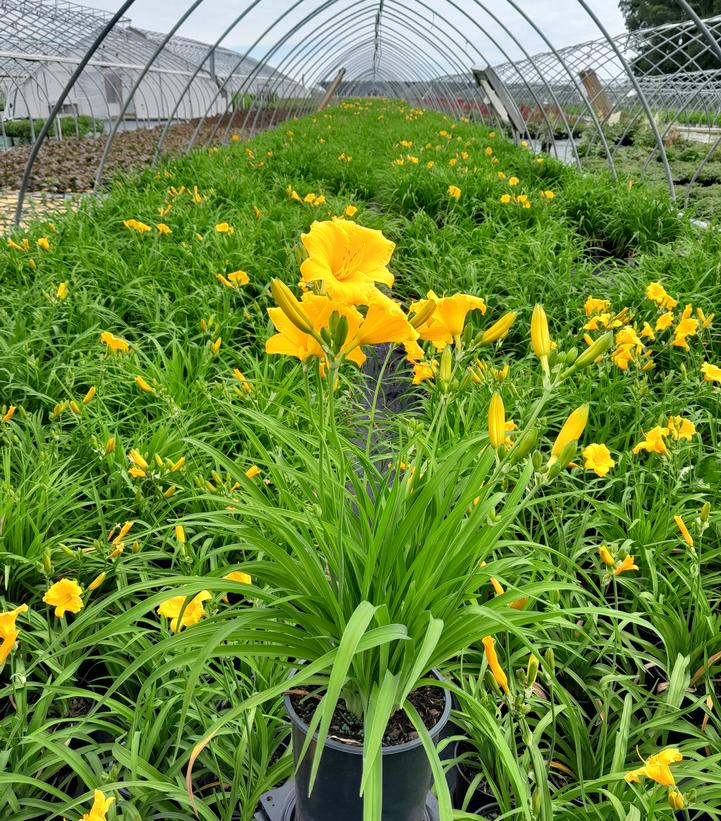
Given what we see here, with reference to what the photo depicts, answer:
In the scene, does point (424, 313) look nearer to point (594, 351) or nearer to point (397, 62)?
point (594, 351)

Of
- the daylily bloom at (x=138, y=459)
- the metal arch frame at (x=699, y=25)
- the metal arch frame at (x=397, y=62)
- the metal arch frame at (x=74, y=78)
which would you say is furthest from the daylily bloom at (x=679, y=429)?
the metal arch frame at (x=397, y=62)

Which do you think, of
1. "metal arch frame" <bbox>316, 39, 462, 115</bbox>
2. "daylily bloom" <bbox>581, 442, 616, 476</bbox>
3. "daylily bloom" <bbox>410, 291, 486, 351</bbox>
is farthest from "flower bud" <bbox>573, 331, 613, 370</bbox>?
"metal arch frame" <bbox>316, 39, 462, 115</bbox>

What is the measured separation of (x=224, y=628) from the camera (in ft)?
2.72

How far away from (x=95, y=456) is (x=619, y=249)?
3799 millimetres

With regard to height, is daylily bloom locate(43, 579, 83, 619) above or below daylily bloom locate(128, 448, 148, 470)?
below

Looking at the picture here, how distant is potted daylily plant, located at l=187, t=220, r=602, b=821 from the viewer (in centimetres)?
82

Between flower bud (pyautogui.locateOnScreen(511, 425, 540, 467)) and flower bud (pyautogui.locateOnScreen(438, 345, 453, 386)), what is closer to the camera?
flower bud (pyautogui.locateOnScreen(511, 425, 540, 467))

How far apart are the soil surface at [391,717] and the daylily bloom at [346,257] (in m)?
0.61

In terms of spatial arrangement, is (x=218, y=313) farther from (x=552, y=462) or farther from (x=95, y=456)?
(x=552, y=462)

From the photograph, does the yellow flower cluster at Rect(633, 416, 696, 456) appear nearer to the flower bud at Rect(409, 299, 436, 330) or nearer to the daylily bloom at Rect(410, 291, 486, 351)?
the daylily bloom at Rect(410, 291, 486, 351)

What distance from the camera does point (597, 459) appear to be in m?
1.48

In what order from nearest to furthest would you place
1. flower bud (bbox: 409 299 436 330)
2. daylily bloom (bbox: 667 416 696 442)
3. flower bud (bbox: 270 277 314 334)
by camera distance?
flower bud (bbox: 270 277 314 334), flower bud (bbox: 409 299 436 330), daylily bloom (bbox: 667 416 696 442)

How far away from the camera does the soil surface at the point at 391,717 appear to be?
0.94 metres

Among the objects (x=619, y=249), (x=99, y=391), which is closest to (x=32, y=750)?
(x=99, y=391)
